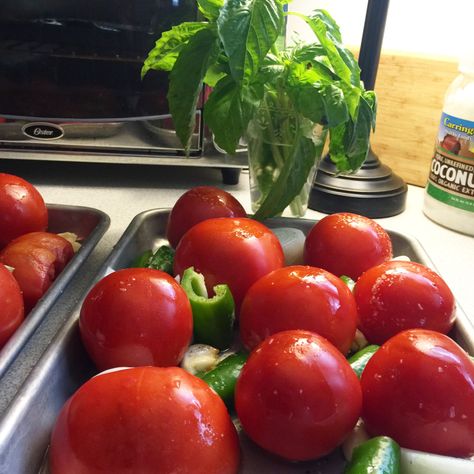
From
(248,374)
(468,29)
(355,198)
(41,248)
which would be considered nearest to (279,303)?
(248,374)

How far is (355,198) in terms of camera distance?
31.2 inches

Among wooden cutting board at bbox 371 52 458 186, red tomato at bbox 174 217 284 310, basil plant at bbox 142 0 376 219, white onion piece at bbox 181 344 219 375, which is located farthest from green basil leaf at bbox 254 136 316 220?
wooden cutting board at bbox 371 52 458 186

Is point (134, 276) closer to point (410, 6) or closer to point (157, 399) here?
point (157, 399)

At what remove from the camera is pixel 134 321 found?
1.31 feet

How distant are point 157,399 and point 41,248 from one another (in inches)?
10.8

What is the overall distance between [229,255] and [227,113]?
0.16 metres

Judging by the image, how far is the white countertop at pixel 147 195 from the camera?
2.32ft

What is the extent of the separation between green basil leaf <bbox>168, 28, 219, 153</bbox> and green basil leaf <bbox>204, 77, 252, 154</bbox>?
0.08 ft

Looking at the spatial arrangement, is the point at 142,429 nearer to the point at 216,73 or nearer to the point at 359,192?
the point at 216,73

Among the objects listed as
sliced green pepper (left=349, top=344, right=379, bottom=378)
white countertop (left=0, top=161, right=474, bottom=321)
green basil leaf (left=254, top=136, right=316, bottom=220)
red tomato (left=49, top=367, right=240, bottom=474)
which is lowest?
white countertop (left=0, top=161, right=474, bottom=321)

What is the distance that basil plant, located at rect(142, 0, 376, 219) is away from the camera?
1.64 ft

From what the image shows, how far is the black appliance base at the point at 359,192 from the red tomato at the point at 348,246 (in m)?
0.23

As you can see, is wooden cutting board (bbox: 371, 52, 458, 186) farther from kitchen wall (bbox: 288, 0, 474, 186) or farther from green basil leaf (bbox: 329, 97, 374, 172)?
green basil leaf (bbox: 329, 97, 374, 172)

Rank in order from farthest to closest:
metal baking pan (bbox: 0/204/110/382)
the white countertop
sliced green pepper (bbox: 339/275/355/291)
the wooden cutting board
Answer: the wooden cutting board < the white countertop < sliced green pepper (bbox: 339/275/355/291) < metal baking pan (bbox: 0/204/110/382)
